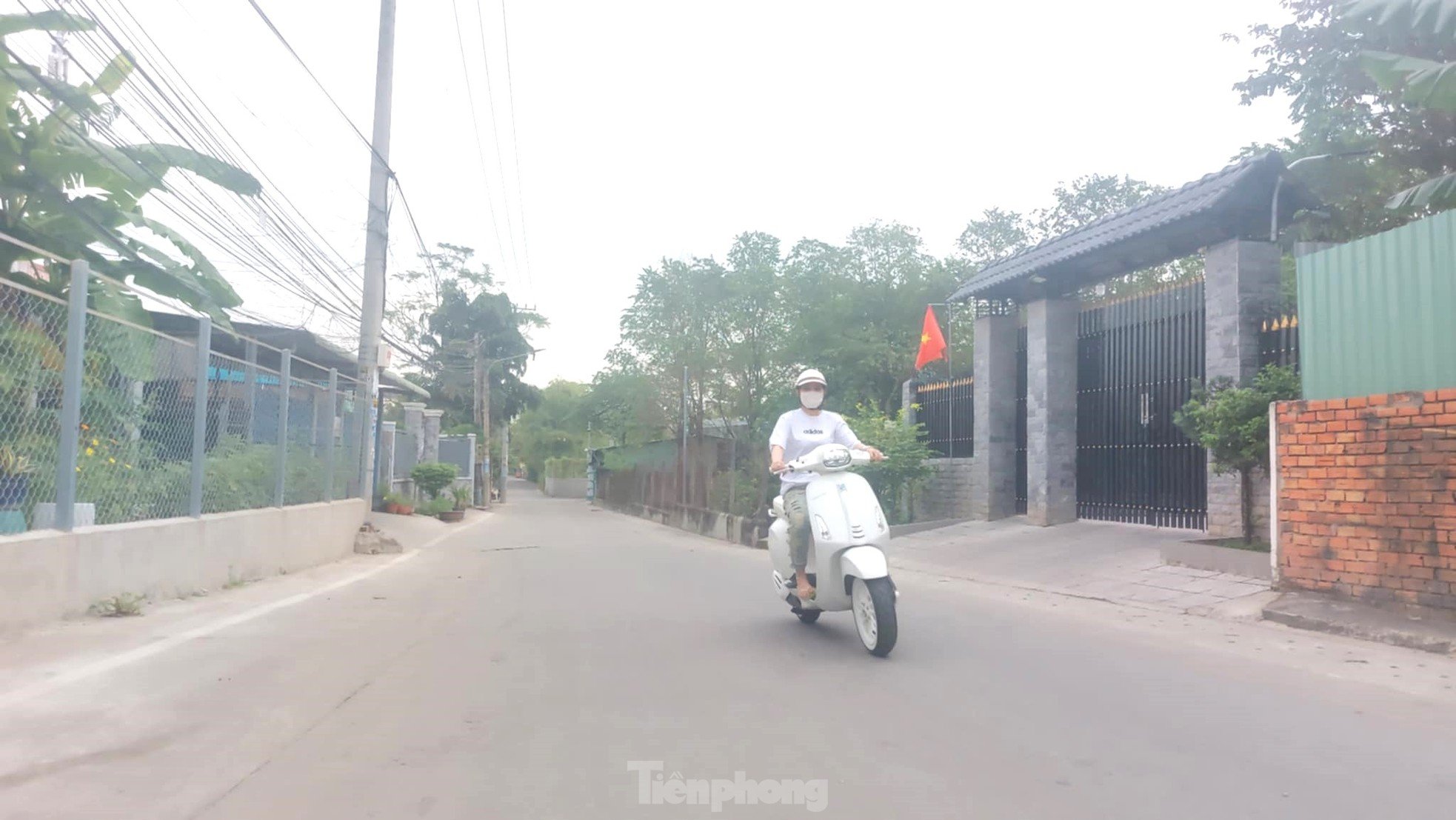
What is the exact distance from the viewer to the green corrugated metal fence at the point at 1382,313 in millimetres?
7281

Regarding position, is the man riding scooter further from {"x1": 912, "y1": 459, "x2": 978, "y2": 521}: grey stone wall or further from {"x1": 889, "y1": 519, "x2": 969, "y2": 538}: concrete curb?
{"x1": 912, "y1": 459, "x2": 978, "y2": 521}: grey stone wall

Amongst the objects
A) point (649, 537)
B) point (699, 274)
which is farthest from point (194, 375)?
point (699, 274)

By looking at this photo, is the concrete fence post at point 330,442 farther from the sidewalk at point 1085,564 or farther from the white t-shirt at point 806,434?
the white t-shirt at point 806,434

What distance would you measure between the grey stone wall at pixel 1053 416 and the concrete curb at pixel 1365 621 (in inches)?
240

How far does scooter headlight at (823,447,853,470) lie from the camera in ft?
21.1

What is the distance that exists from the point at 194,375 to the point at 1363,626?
28.6 feet

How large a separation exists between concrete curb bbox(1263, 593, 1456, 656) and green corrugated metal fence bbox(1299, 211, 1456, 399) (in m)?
1.53

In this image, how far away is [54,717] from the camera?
4.33m

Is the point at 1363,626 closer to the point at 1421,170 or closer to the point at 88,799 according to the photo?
the point at 88,799

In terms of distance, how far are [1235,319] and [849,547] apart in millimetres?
6525

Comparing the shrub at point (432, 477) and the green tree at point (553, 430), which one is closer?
the shrub at point (432, 477)

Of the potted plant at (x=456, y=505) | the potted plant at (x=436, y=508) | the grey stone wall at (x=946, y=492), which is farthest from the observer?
the potted plant at (x=456, y=505)

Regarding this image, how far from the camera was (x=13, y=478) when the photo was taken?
21.2 feet

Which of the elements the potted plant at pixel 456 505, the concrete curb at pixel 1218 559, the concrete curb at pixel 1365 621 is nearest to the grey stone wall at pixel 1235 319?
the concrete curb at pixel 1218 559
